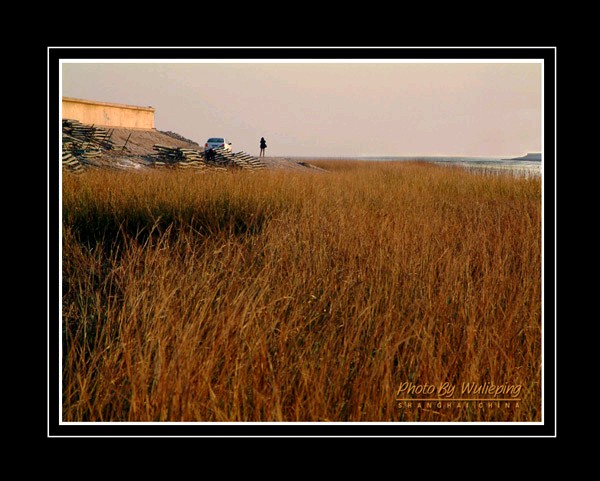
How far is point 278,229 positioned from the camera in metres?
4.70

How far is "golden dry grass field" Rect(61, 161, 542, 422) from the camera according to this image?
219 cm

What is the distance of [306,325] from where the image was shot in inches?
108

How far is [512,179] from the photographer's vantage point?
24.2 ft

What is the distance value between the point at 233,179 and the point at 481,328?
16.3 ft

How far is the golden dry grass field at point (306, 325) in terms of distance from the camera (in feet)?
7.17

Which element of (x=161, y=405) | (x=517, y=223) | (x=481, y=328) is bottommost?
(x=161, y=405)

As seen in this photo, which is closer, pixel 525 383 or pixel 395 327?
pixel 525 383

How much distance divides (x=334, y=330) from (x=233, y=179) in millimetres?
4806

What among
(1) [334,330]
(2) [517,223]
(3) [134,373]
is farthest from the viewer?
(2) [517,223]
